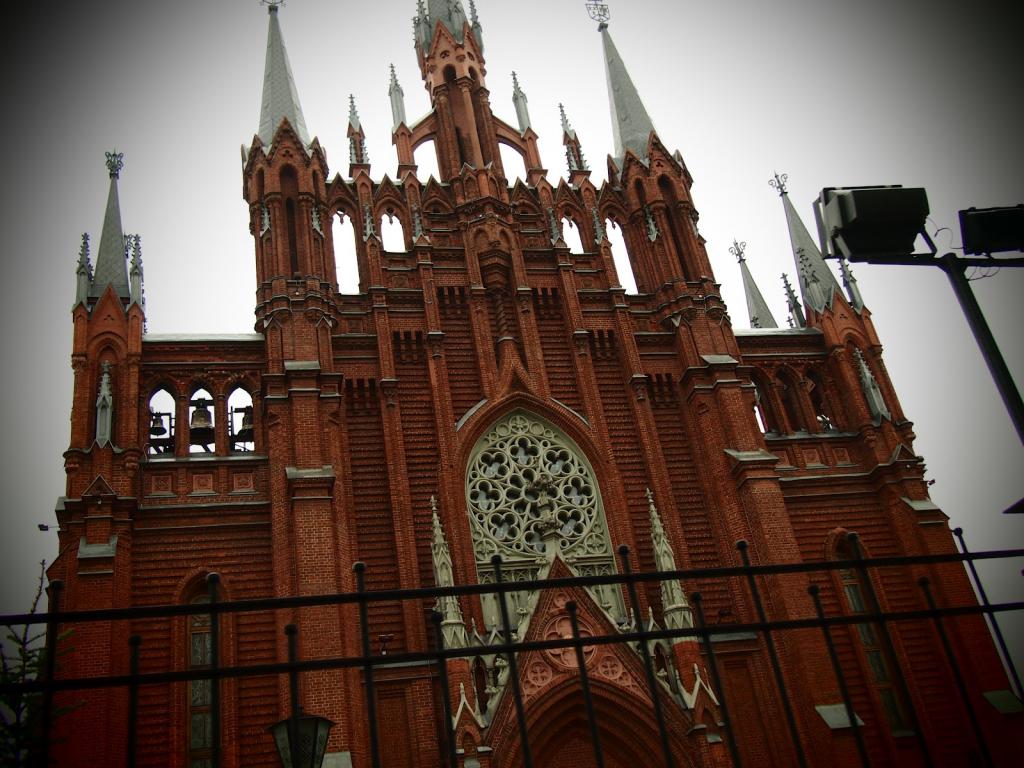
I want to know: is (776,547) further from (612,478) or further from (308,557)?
(308,557)

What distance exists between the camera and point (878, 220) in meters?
8.90

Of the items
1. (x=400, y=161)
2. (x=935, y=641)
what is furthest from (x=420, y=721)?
(x=400, y=161)

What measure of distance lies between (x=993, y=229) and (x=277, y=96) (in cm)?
2358

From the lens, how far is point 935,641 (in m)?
24.8

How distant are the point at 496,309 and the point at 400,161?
18.3 feet

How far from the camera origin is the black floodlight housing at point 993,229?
8875 mm

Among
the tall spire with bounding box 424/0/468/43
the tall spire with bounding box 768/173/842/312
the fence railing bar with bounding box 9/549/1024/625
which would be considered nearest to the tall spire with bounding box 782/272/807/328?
the tall spire with bounding box 768/173/842/312

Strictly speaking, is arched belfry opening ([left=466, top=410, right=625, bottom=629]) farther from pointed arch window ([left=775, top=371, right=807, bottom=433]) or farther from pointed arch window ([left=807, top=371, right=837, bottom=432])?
pointed arch window ([left=807, top=371, right=837, bottom=432])

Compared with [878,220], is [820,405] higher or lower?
higher

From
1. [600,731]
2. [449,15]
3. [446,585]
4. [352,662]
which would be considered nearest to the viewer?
[352,662]

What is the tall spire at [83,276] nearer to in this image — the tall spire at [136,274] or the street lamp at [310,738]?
the tall spire at [136,274]

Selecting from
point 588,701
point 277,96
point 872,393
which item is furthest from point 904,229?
point 277,96

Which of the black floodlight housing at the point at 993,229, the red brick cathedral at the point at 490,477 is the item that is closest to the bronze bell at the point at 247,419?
the red brick cathedral at the point at 490,477

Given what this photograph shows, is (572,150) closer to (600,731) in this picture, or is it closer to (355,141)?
(355,141)
